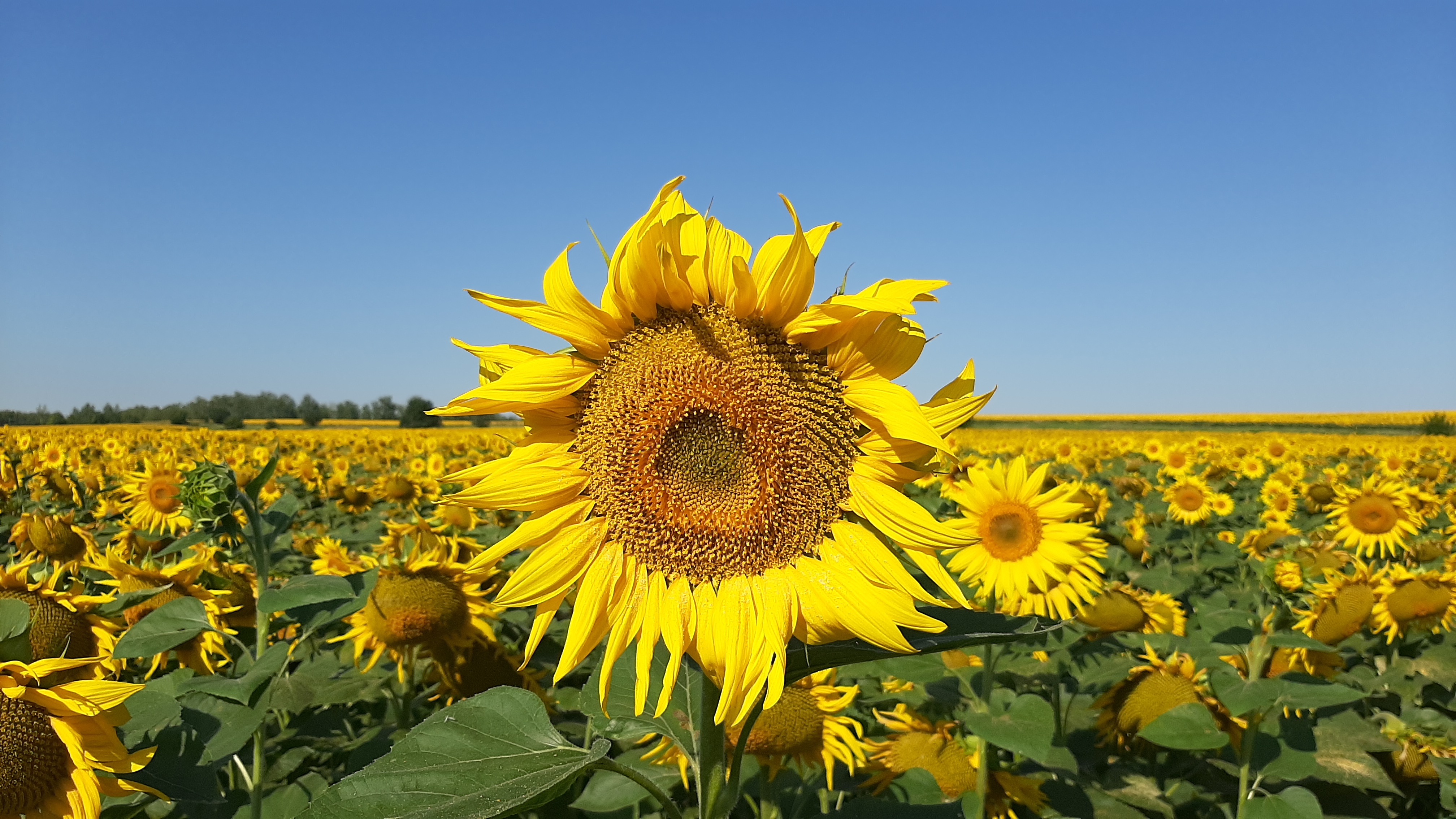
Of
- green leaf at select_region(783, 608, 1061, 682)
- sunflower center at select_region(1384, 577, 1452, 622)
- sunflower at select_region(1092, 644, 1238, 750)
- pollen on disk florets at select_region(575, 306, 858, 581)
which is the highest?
pollen on disk florets at select_region(575, 306, 858, 581)

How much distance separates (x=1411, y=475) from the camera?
13727 millimetres

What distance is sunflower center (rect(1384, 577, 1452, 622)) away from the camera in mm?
4832

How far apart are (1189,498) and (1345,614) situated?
5.43m

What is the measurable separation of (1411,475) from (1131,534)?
9.00 metres

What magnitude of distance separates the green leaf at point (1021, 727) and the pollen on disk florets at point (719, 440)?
1.80 metres

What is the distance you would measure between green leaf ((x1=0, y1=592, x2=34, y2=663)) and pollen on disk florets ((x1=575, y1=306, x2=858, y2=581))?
4.79 ft

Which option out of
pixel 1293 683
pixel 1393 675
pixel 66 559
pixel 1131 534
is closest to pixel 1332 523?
pixel 1131 534

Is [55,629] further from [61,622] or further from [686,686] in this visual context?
[686,686]

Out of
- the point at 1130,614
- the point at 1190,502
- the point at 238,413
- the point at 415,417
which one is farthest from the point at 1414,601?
the point at 238,413

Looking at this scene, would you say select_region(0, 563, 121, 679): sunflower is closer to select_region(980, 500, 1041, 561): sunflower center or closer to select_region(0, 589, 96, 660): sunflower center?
select_region(0, 589, 96, 660): sunflower center

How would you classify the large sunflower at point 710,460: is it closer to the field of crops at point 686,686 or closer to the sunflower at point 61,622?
the field of crops at point 686,686

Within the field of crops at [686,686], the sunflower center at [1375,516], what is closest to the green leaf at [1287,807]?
the field of crops at [686,686]

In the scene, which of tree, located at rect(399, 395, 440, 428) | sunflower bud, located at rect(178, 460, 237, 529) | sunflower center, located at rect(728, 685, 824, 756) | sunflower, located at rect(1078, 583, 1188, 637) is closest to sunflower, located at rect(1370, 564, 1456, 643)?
sunflower, located at rect(1078, 583, 1188, 637)

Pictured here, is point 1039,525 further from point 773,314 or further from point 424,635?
point 773,314
